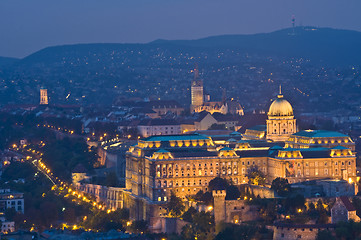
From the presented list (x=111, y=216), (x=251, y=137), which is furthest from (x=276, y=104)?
(x=111, y=216)

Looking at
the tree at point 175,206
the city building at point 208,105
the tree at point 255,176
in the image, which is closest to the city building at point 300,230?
the tree at point 175,206

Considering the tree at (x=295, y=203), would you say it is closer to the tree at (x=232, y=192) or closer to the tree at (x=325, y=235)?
the tree at (x=232, y=192)

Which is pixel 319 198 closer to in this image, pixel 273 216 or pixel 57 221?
pixel 273 216

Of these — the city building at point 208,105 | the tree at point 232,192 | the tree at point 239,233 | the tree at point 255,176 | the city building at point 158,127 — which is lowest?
the tree at point 239,233

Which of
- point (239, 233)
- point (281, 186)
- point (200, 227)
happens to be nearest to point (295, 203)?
point (281, 186)

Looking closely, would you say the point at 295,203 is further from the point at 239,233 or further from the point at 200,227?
the point at 200,227
